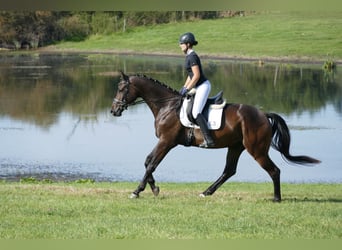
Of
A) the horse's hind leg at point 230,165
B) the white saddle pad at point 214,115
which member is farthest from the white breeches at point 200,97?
the horse's hind leg at point 230,165

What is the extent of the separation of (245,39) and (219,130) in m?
47.3

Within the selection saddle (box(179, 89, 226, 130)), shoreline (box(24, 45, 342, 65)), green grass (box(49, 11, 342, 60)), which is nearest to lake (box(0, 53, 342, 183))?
shoreline (box(24, 45, 342, 65))

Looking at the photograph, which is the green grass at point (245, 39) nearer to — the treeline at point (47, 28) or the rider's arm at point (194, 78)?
the treeline at point (47, 28)

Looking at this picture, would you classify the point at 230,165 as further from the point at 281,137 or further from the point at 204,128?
the point at 204,128

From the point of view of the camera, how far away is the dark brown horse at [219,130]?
9.58m

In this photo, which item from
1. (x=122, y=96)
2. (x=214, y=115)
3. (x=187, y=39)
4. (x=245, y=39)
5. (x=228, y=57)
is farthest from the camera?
(x=245, y=39)

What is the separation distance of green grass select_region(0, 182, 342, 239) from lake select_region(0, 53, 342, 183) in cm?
693

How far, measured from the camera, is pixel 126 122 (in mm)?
25781

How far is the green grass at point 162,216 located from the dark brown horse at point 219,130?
48cm

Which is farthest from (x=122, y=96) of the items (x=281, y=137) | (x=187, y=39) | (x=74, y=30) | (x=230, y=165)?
(x=74, y=30)

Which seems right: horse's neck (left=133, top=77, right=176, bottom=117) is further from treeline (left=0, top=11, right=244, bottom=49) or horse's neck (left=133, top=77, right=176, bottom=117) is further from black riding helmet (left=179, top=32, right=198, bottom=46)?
treeline (left=0, top=11, right=244, bottom=49)

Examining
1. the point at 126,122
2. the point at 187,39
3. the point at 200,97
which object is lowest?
the point at 126,122

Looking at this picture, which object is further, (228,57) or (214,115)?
(228,57)

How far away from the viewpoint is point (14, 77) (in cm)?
4316
